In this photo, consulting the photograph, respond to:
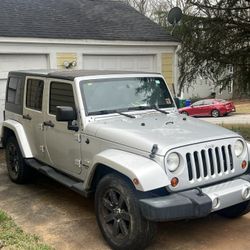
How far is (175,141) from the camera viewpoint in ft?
14.3

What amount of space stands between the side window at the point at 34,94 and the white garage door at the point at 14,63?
13.6ft

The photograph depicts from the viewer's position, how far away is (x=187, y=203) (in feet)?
13.1

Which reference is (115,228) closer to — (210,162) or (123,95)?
(210,162)

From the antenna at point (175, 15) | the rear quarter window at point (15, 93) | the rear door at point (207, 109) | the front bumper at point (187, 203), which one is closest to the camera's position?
the front bumper at point (187, 203)

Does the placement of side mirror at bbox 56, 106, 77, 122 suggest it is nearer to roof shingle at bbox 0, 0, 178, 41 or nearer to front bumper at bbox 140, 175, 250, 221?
front bumper at bbox 140, 175, 250, 221

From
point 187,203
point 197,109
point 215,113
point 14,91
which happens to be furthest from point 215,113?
point 187,203

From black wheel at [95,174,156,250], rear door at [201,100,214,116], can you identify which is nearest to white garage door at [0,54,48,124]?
black wheel at [95,174,156,250]

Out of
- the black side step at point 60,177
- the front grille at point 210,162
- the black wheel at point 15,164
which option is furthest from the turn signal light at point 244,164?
the black wheel at point 15,164

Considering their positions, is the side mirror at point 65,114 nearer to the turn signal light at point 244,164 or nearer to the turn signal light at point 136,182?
the turn signal light at point 136,182

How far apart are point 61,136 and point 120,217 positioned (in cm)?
173

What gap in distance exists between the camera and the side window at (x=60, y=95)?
18.2 feet

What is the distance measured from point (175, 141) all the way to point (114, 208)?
0.96 metres

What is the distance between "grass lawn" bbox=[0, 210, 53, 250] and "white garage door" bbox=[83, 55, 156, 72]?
771 centimetres

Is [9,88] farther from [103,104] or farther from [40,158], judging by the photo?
[103,104]
